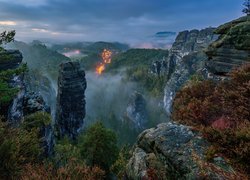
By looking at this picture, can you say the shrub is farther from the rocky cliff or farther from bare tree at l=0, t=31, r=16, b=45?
bare tree at l=0, t=31, r=16, b=45

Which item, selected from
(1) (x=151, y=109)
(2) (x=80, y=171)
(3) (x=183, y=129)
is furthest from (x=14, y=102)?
(1) (x=151, y=109)

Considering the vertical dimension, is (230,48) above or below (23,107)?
above

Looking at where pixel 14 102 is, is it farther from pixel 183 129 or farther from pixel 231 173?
pixel 231 173

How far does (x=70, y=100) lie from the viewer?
71.7 m

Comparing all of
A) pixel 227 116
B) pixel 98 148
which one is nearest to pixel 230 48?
pixel 227 116

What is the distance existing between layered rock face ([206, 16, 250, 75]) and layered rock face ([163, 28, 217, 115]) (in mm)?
103209

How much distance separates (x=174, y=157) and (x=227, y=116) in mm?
4820

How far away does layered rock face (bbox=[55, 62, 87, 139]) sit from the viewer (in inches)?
2707

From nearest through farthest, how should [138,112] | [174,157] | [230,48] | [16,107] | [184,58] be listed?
[174,157]
[230,48]
[16,107]
[184,58]
[138,112]

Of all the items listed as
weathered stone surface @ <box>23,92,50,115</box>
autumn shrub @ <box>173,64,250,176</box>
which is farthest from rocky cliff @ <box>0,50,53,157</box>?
autumn shrub @ <box>173,64,250,176</box>

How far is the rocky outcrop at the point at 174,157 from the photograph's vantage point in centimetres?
935

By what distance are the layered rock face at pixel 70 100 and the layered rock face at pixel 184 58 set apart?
66.0 meters

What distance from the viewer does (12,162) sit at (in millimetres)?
15695

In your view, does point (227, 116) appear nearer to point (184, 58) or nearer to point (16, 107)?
point (16, 107)
